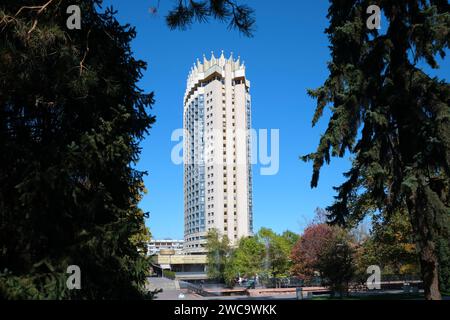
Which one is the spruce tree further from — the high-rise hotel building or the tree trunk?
the high-rise hotel building

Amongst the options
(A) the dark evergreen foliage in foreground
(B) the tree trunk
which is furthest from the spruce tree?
(A) the dark evergreen foliage in foreground

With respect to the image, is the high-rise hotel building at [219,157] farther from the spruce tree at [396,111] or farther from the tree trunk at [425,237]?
the tree trunk at [425,237]

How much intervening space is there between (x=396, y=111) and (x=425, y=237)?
3.85 meters

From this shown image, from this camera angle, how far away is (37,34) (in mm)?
6598

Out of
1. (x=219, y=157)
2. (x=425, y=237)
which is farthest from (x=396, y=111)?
(x=219, y=157)

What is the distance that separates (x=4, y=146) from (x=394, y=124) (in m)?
11.0

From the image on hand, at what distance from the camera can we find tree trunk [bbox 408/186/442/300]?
501 inches

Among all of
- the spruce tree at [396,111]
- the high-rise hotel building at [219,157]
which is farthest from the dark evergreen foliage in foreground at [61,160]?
the high-rise hotel building at [219,157]

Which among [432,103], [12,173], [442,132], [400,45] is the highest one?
[400,45]

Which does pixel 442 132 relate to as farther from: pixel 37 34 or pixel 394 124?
pixel 37 34

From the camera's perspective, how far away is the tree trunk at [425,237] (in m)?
12.7

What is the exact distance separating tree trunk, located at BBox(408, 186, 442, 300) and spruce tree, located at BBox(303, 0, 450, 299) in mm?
26

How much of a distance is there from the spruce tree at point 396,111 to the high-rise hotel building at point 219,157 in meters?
98.6
